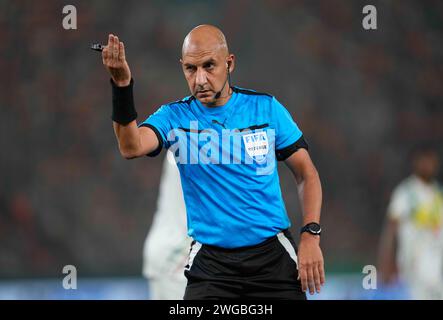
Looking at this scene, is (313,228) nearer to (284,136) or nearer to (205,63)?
(284,136)

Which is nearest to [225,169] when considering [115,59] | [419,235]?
[115,59]

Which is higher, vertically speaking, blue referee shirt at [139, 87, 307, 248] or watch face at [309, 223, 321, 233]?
blue referee shirt at [139, 87, 307, 248]

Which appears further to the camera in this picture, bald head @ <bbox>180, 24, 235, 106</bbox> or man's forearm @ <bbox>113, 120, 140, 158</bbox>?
bald head @ <bbox>180, 24, 235, 106</bbox>

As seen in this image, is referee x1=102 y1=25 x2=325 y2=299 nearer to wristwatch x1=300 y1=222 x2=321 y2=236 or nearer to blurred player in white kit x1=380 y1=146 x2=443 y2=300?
wristwatch x1=300 y1=222 x2=321 y2=236

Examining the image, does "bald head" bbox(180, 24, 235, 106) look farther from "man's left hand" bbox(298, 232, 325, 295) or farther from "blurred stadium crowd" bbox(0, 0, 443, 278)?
"blurred stadium crowd" bbox(0, 0, 443, 278)

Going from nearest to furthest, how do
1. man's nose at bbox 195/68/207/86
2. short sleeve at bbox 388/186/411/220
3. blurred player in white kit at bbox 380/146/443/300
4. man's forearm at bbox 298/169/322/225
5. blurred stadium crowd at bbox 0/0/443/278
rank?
man's nose at bbox 195/68/207/86 < man's forearm at bbox 298/169/322/225 < blurred player in white kit at bbox 380/146/443/300 < short sleeve at bbox 388/186/411/220 < blurred stadium crowd at bbox 0/0/443/278

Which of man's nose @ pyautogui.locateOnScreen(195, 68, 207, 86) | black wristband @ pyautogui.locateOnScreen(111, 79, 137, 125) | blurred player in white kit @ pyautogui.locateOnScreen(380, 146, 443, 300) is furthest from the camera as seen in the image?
blurred player in white kit @ pyautogui.locateOnScreen(380, 146, 443, 300)

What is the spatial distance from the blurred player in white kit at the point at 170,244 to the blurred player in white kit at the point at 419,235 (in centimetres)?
443

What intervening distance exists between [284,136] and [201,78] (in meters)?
0.54

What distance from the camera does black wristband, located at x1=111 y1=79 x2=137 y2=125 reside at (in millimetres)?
3701

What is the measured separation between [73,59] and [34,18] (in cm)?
72

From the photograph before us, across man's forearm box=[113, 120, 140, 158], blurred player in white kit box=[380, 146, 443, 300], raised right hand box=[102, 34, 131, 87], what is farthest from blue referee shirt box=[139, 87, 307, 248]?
blurred player in white kit box=[380, 146, 443, 300]

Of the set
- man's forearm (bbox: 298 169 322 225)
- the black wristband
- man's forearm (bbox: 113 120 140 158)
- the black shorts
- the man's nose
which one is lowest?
the black shorts

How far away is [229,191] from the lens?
412 cm
